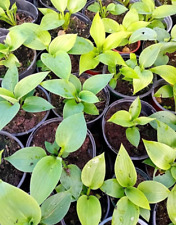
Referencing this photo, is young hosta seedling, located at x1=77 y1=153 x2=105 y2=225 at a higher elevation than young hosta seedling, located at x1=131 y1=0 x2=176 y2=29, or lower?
lower

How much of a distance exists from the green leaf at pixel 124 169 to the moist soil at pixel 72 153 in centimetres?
23

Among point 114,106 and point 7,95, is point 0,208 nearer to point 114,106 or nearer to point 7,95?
point 7,95

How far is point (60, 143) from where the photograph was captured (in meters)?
0.88

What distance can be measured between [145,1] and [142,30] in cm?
34

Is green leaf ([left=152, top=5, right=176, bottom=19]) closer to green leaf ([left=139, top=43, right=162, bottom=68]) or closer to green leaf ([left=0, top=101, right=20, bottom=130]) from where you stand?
green leaf ([left=139, top=43, right=162, bottom=68])

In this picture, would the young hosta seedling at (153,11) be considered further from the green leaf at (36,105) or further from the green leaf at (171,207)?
the green leaf at (171,207)

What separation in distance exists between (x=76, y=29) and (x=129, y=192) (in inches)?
41.0

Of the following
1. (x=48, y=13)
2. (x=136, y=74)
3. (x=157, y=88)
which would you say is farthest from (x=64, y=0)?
(x=157, y=88)

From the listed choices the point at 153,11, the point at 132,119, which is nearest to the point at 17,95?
the point at 132,119

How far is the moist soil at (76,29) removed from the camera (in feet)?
4.80

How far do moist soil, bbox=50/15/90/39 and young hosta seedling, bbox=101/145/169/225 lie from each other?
87cm

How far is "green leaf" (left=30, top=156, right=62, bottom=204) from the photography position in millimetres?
755

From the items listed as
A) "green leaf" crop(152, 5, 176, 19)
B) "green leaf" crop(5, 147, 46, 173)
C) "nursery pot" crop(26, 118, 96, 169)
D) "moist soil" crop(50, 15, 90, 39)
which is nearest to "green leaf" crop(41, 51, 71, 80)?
"nursery pot" crop(26, 118, 96, 169)

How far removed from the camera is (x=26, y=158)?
0.89 metres
